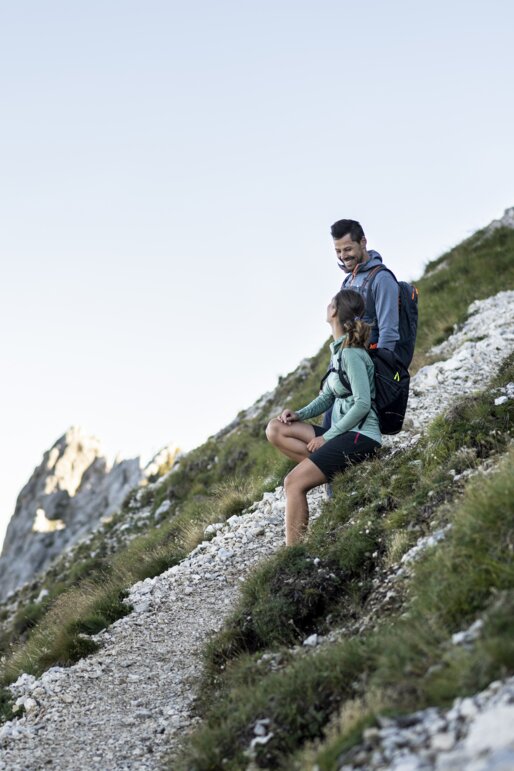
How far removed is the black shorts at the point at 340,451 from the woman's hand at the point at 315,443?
264 millimetres

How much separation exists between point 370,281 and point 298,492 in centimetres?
315

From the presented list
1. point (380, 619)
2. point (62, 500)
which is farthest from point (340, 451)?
point (62, 500)

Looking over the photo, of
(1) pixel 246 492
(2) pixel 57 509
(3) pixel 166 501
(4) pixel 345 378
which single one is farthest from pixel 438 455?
(2) pixel 57 509

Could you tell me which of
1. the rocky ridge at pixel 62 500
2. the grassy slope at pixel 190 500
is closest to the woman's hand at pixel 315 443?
the grassy slope at pixel 190 500

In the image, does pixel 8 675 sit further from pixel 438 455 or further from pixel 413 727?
pixel 413 727

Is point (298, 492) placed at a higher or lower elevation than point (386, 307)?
lower

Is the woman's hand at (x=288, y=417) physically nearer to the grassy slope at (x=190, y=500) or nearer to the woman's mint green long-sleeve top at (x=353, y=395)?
the woman's mint green long-sleeve top at (x=353, y=395)

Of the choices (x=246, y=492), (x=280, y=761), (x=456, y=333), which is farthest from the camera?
(x=456, y=333)

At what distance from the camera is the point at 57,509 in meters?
57.9

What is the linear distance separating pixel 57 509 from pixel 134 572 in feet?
154

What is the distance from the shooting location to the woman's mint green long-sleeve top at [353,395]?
902 cm

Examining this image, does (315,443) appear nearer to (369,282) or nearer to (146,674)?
(369,282)

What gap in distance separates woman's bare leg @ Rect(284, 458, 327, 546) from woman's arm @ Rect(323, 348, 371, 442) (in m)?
0.59

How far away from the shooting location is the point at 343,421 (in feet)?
30.0
